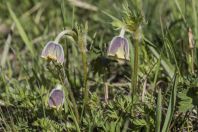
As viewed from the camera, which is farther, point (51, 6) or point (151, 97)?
point (51, 6)

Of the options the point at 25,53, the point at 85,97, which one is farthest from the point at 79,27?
the point at 25,53

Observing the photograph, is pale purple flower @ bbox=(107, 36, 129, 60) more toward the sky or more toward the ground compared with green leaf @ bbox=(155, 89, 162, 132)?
more toward the sky

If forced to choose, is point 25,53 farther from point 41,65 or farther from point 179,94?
point 179,94

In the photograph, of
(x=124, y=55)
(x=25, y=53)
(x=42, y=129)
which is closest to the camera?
(x=124, y=55)

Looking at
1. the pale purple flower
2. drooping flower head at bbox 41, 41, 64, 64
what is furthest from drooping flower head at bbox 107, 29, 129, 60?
drooping flower head at bbox 41, 41, 64, 64

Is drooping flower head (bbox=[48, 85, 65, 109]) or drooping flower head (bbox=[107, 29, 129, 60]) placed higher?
drooping flower head (bbox=[107, 29, 129, 60])

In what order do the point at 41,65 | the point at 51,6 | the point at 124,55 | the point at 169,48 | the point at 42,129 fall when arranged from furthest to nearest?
the point at 51,6, the point at 41,65, the point at 169,48, the point at 42,129, the point at 124,55

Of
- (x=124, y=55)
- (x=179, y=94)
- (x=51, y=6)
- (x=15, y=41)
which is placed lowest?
(x=179, y=94)

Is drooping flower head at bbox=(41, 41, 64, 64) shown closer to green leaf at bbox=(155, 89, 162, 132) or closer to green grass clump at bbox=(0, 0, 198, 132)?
green grass clump at bbox=(0, 0, 198, 132)

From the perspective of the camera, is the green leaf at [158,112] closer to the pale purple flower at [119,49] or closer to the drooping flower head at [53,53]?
the pale purple flower at [119,49]

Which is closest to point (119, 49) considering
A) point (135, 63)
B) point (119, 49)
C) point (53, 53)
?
point (119, 49)

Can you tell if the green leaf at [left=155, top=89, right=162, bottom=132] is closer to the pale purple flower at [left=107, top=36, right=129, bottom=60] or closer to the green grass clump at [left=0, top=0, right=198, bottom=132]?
the green grass clump at [left=0, top=0, right=198, bottom=132]
